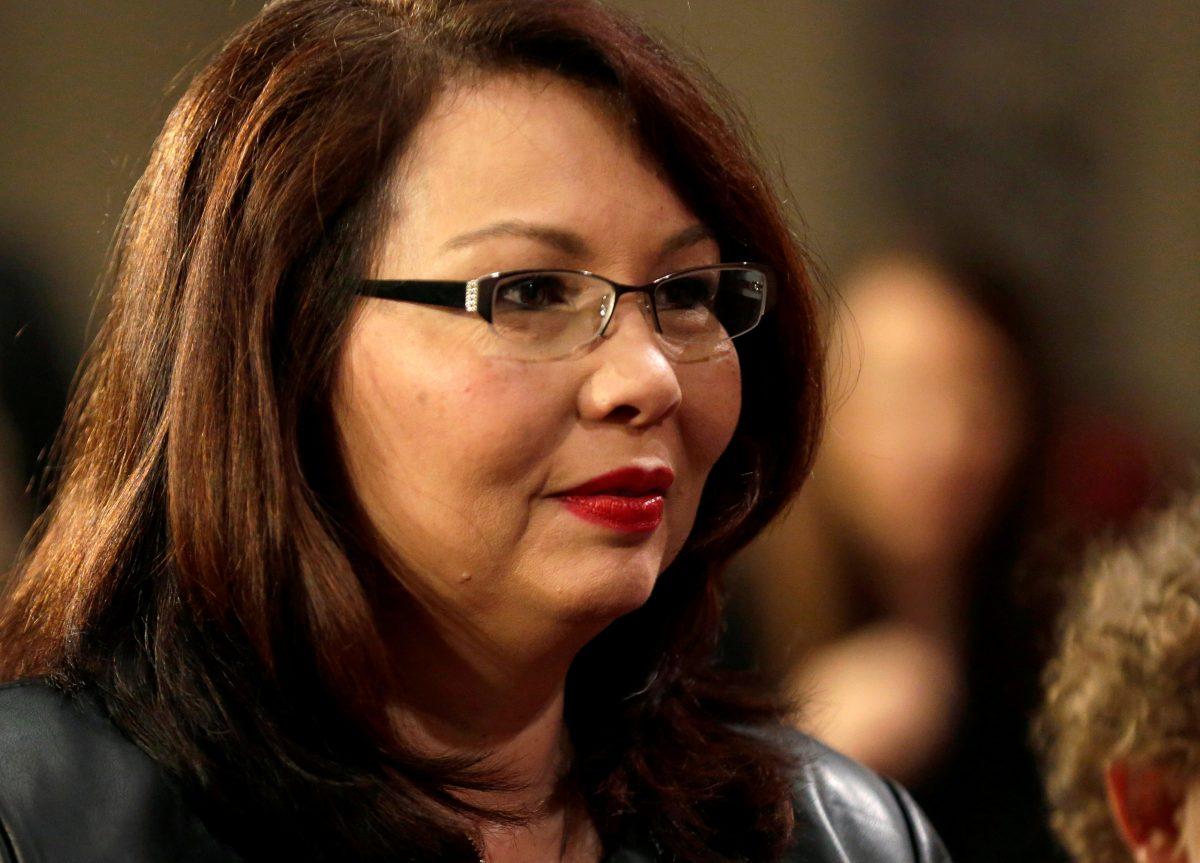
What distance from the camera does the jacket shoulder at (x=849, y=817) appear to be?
1855mm

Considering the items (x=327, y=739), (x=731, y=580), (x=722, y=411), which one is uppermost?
(x=722, y=411)

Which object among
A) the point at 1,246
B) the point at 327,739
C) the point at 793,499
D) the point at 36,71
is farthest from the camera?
the point at 36,71

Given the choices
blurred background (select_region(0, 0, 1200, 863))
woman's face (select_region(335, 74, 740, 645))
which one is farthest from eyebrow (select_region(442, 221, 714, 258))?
blurred background (select_region(0, 0, 1200, 863))

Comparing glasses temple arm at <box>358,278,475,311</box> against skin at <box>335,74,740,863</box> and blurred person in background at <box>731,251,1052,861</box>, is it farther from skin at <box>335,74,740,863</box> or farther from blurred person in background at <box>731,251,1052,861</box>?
blurred person in background at <box>731,251,1052,861</box>

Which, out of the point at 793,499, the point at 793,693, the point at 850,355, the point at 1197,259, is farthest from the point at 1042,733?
the point at 1197,259

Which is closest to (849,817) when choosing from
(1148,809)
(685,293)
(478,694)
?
(1148,809)

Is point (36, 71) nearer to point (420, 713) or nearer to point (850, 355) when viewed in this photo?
point (850, 355)

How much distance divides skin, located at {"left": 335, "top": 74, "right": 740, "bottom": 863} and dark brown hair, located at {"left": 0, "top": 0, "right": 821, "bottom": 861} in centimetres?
4

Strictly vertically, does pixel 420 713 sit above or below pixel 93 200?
below

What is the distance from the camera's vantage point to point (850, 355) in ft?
8.73

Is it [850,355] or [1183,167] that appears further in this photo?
[1183,167]

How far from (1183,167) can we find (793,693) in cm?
224

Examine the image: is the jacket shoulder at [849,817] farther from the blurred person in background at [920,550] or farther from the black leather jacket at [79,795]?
the black leather jacket at [79,795]

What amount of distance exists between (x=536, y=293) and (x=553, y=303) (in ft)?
0.06
